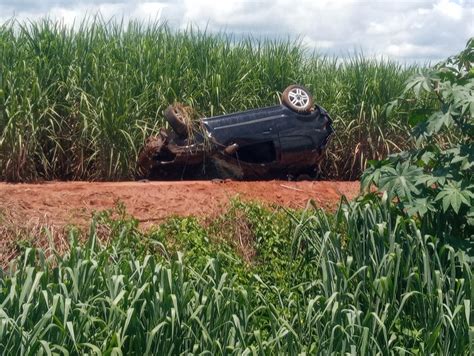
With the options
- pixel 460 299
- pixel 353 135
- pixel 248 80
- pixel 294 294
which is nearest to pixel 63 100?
pixel 248 80

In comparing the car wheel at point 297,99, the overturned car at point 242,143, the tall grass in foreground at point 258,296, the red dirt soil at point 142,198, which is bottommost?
the tall grass in foreground at point 258,296

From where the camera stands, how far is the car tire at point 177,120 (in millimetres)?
9453

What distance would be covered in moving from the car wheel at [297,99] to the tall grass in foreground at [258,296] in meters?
2.49

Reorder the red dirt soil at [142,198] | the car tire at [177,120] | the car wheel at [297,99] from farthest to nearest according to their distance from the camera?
the car wheel at [297,99]
the car tire at [177,120]
the red dirt soil at [142,198]

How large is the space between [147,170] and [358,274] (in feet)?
12.0

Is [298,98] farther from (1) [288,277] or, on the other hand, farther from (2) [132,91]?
(1) [288,277]

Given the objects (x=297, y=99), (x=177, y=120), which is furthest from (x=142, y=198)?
(x=297, y=99)

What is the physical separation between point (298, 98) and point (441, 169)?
3048 millimetres

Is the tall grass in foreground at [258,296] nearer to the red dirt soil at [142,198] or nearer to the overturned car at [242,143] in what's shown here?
the red dirt soil at [142,198]

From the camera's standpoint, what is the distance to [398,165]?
724 cm

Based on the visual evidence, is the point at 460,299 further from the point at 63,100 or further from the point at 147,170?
the point at 63,100

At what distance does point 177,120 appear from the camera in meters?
9.45

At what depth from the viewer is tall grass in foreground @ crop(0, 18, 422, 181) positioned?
31.9 ft

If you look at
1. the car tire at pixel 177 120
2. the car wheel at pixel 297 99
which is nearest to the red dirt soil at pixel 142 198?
the car tire at pixel 177 120
